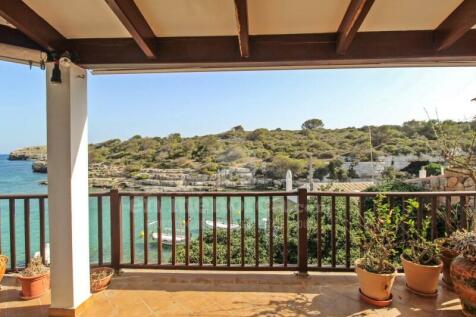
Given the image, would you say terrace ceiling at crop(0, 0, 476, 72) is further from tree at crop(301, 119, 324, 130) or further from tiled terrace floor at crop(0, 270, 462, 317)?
tree at crop(301, 119, 324, 130)

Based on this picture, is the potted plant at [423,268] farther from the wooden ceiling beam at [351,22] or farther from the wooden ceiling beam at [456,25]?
the wooden ceiling beam at [351,22]

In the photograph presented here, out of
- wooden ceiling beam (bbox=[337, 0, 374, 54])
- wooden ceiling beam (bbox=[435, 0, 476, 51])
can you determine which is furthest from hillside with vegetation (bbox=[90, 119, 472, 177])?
wooden ceiling beam (bbox=[337, 0, 374, 54])

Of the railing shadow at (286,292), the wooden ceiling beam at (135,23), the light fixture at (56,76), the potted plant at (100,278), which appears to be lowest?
the railing shadow at (286,292)

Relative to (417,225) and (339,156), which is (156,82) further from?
(417,225)

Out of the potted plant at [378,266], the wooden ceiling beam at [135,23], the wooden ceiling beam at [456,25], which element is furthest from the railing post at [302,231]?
the wooden ceiling beam at [135,23]

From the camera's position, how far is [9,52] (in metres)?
2.05

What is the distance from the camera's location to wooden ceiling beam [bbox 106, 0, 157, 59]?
1.56m

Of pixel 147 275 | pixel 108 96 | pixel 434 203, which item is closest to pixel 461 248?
pixel 434 203

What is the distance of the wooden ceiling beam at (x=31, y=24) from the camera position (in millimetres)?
1585

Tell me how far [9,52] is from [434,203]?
4.27m

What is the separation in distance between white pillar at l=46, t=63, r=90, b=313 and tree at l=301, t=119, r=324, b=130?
663 cm

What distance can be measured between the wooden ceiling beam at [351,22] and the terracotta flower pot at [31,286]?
3.42m

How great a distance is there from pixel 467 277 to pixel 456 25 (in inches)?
75.3

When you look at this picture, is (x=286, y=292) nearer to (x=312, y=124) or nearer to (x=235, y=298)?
(x=235, y=298)
